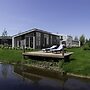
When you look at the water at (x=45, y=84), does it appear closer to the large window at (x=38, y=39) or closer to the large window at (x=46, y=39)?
the large window at (x=38, y=39)

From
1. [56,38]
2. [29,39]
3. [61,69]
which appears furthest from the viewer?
[56,38]

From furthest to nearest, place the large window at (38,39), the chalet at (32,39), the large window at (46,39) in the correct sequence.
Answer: the large window at (46,39)
the large window at (38,39)
the chalet at (32,39)

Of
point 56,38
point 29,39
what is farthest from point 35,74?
point 56,38

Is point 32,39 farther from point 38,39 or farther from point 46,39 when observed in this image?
point 46,39

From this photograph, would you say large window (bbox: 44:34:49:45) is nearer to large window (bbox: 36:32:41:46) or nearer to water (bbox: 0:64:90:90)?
large window (bbox: 36:32:41:46)

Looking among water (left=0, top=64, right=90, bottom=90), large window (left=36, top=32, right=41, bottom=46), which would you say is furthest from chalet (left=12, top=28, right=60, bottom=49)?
water (left=0, top=64, right=90, bottom=90)

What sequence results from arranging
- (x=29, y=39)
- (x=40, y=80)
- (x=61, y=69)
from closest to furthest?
(x=40, y=80), (x=61, y=69), (x=29, y=39)

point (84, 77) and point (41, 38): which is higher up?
point (41, 38)

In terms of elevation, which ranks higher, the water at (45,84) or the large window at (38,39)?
the large window at (38,39)

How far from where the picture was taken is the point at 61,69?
830 inches

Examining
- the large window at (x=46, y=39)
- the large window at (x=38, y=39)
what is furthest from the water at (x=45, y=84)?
the large window at (x=46, y=39)

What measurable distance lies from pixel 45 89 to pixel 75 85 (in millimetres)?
2874

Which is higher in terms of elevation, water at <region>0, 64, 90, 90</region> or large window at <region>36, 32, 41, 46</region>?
large window at <region>36, 32, 41, 46</region>

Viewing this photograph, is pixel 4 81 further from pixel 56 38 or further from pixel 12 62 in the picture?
pixel 56 38
